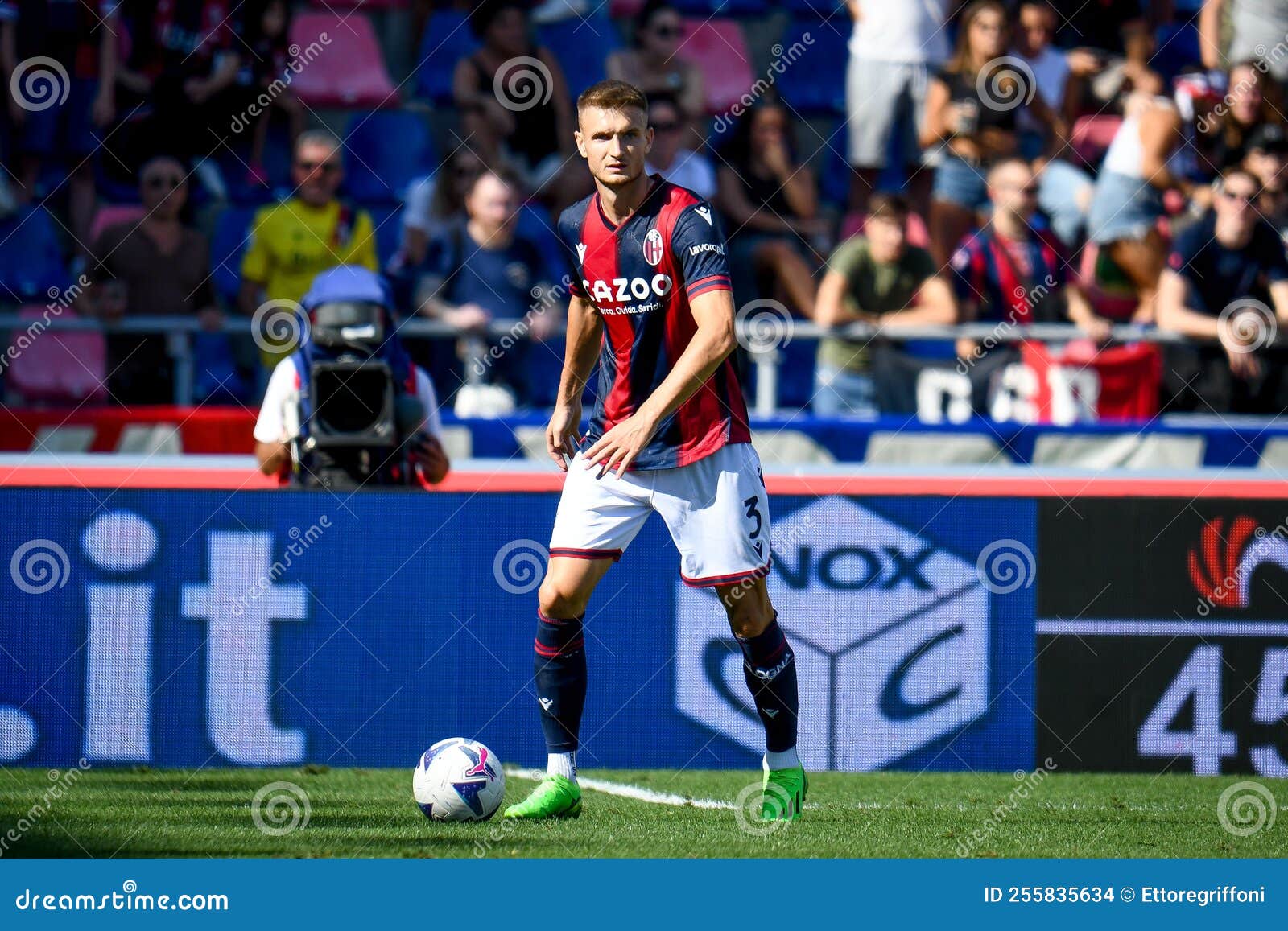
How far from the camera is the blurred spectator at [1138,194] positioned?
11.0 meters

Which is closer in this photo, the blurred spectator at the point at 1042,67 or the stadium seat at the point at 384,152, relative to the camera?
the stadium seat at the point at 384,152

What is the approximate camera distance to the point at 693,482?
5.64 meters

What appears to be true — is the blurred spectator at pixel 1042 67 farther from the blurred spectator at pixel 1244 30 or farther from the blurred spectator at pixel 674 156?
the blurred spectator at pixel 674 156

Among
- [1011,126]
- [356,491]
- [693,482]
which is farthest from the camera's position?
[1011,126]

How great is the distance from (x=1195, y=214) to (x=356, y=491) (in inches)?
265

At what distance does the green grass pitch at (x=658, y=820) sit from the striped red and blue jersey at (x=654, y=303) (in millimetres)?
1204

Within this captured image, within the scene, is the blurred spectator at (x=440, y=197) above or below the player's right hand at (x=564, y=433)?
above

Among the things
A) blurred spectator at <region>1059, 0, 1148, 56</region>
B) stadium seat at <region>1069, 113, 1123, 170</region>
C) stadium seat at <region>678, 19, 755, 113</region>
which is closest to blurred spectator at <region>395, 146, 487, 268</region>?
stadium seat at <region>678, 19, 755, 113</region>

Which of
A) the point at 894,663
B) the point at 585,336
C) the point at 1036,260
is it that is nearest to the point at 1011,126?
the point at 1036,260

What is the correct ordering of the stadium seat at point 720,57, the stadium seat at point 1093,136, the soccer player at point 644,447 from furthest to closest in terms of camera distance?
1. the stadium seat at point 720,57
2. the stadium seat at point 1093,136
3. the soccer player at point 644,447

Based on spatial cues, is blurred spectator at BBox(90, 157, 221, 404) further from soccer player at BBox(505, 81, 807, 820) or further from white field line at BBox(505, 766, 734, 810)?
soccer player at BBox(505, 81, 807, 820)

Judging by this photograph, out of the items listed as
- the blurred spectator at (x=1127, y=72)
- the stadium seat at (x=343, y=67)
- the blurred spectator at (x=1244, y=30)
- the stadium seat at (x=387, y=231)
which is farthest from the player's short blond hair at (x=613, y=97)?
the blurred spectator at (x=1244, y=30)

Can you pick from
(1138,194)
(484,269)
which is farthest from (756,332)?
(1138,194)

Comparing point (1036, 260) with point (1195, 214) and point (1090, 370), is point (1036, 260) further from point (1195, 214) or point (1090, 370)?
point (1195, 214)
